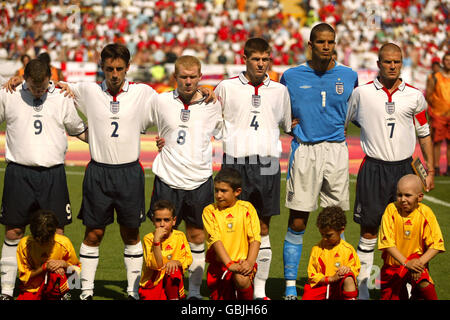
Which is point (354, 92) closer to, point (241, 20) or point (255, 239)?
point (255, 239)

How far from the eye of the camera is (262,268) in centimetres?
711

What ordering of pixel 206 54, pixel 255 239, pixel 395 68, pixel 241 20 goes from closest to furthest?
pixel 255 239, pixel 395 68, pixel 206 54, pixel 241 20

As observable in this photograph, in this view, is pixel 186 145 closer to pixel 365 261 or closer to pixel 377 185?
pixel 377 185

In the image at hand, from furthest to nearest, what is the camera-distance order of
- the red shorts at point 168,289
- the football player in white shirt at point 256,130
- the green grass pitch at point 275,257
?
the green grass pitch at point 275,257 → the football player in white shirt at point 256,130 → the red shorts at point 168,289

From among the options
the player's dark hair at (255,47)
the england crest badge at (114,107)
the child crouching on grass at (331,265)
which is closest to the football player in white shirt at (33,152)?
the england crest badge at (114,107)

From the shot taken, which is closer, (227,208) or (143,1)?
(227,208)

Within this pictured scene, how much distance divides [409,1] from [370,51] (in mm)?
5148

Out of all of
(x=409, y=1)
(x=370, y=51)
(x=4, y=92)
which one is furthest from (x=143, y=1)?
(x=4, y=92)

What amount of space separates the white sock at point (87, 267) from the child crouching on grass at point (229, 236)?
1.09 meters

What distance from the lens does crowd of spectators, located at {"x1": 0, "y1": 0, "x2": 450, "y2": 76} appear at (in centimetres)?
2839

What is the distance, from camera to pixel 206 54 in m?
28.6

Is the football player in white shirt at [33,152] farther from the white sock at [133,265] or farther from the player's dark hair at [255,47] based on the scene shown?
the player's dark hair at [255,47]

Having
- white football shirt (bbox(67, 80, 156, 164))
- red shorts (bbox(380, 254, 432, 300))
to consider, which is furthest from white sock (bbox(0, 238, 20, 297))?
red shorts (bbox(380, 254, 432, 300))

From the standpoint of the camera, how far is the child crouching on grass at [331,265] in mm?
6332
